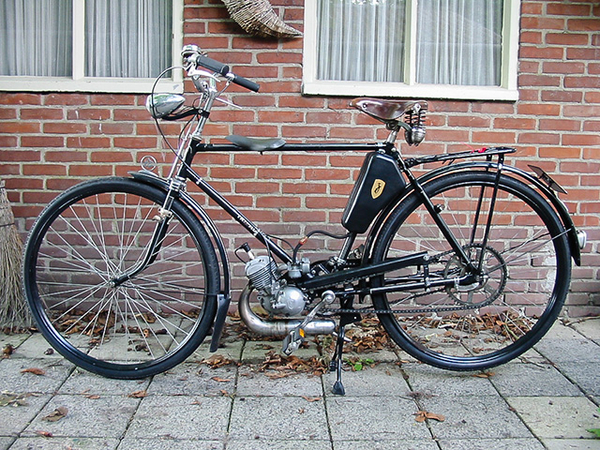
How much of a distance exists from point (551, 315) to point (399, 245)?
1035 mm

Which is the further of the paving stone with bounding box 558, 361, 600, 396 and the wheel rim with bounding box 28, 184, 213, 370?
the wheel rim with bounding box 28, 184, 213, 370

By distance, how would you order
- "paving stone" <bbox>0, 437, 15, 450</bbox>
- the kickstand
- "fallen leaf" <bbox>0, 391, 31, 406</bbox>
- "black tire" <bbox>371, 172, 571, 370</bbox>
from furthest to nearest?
1. "black tire" <bbox>371, 172, 571, 370</bbox>
2. the kickstand
3. "fallen leaf" <bbox>0, 391, 31, 406</bbox>
4. "paving stone" <bbox>0, 437, 15, 450</bbox>

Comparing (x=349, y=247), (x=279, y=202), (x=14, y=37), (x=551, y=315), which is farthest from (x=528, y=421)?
(x=14, y=37)

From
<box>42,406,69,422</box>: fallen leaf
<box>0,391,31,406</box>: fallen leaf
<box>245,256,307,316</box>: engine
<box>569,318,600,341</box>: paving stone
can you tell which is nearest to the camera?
<box>42,406,69,422</box>: fallen leaf

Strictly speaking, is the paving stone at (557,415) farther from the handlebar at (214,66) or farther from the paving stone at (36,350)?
the paving stone at (36,350)

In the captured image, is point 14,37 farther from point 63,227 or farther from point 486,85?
point 486,85

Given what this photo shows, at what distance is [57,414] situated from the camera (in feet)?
9.55

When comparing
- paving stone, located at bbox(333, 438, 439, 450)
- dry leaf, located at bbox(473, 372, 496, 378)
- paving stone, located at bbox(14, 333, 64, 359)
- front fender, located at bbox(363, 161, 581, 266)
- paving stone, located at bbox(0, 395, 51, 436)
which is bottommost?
paving stone, located at bbox(333, 438, 439, 450)

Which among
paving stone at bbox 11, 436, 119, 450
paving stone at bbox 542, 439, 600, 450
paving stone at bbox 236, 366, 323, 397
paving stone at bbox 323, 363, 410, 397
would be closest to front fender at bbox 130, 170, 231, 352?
paving stone at bbox 236, 366, 323, 397

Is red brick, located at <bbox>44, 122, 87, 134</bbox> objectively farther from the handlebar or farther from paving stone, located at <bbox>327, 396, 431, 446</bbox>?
paving stone, located at <bbox>327, 396, 431, 446</bbox>

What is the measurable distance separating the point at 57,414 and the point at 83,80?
2116 mm

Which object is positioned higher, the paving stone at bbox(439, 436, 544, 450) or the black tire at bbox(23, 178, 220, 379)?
the black tire at bbox(23, 178, 220, 379)

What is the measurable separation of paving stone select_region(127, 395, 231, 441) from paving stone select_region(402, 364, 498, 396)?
94 cm

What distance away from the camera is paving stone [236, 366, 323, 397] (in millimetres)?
3170
